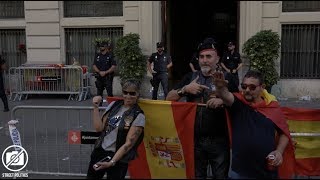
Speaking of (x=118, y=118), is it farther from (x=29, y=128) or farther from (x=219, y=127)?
(x=29, y=128)

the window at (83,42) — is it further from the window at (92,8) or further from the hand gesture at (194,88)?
the hand gesture at (194,88)

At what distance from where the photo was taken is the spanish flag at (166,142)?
4562 mm

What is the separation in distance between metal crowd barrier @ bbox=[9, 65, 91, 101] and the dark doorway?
5.01 m

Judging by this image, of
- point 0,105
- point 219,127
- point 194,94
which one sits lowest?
point 0,105

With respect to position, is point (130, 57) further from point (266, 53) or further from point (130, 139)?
point (130, 139)

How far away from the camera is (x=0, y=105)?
1264 cm

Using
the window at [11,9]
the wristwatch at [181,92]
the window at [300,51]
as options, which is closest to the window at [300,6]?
the window at [300,51]

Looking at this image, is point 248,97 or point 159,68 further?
point 159,68

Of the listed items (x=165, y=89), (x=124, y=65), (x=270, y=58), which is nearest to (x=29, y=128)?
(x=165, y=89)

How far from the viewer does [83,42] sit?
15.1m

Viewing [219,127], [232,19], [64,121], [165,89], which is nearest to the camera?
[219,127]

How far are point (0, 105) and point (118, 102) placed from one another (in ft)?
30.9

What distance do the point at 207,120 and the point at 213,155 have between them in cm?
35

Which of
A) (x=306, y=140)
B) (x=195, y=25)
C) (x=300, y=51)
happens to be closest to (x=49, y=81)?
(x=195, y=25)
